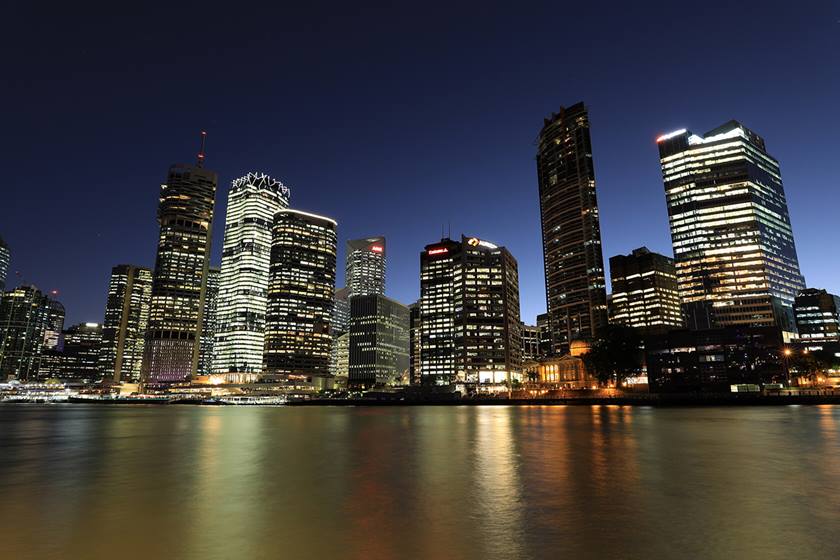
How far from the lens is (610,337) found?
153 metres

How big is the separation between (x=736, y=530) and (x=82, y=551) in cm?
1655

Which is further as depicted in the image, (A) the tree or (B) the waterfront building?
(B) the waterfront building

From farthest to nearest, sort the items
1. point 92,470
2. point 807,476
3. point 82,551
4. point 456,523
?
point 92,470, point 807,476, point 456,523, point 82,551

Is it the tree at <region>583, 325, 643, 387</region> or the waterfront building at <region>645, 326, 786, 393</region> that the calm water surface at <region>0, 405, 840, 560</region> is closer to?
the tree at <region>583, 325, 643, 387</region>

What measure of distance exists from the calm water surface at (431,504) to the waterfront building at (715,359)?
486 ft

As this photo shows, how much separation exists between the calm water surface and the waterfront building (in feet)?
486

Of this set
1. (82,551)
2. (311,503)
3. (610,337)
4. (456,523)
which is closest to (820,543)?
(456,523)

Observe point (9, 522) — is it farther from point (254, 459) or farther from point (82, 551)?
point (254, 459)

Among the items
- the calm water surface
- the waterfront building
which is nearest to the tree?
the waterfront building

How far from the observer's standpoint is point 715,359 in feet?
529

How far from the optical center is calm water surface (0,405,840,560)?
11.4 m

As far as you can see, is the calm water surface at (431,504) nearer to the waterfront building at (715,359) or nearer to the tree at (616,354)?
the tree at (616,354)

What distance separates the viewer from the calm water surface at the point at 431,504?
37.5 feet

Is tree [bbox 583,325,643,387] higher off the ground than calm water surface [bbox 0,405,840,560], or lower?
higher
